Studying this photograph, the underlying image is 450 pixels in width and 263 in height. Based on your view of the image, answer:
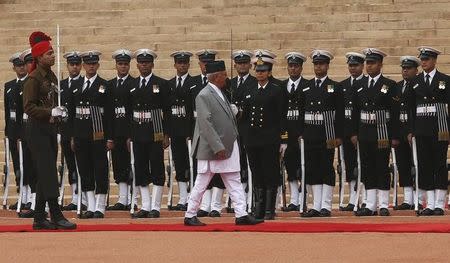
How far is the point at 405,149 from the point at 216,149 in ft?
14.6

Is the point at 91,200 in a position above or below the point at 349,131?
below

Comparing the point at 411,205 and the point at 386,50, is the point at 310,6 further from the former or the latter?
the point at 411,205

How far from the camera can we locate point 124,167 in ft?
74.5

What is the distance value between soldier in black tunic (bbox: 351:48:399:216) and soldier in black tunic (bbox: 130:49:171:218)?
2.43 m

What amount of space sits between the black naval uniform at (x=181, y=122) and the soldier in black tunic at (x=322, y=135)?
5.33 ft

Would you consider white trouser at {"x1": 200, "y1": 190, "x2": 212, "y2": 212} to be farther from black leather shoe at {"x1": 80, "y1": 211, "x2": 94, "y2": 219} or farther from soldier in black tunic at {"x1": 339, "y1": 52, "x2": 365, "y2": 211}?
soldier in black tunic at {"x1": 339, "y1": 52, "x2": 365, "y2": 211}

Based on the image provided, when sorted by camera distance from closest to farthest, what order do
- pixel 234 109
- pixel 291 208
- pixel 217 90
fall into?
1. pixel 217 90
2. pixel 234 109
3. pixel 291 208

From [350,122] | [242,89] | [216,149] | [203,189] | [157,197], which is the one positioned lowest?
[157,197]

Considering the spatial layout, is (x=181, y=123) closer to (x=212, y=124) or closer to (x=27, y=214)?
(x=27, y=214)

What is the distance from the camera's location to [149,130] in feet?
71.1

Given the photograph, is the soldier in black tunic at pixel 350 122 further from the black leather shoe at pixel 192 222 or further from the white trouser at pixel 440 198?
the black leather shoe at pixel 192 222

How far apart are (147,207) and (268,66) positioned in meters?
2.59

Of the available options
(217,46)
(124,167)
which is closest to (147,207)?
(124,167)

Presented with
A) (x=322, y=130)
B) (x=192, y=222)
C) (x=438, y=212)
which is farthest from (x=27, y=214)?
(x=438, y=212)
